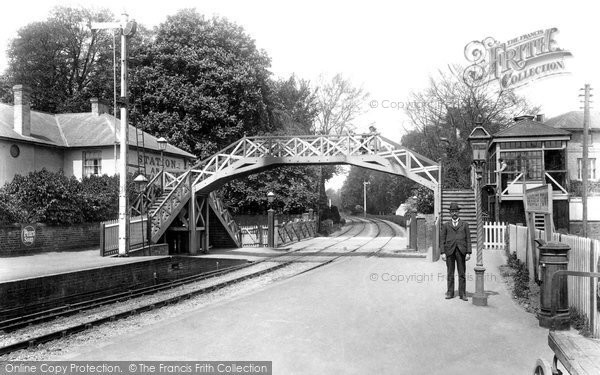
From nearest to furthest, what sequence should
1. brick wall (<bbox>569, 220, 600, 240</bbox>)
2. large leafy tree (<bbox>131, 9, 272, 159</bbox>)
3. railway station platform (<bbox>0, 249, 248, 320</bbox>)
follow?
railway station platform (<bbox>0, 249, 248, 320</bbox>) < brick wall (<bbox>569, 220, 600, 240</bbox>) < large leafy tree (<bbox>131, 9, 272, 159</bbox>)

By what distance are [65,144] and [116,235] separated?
38.0 ft

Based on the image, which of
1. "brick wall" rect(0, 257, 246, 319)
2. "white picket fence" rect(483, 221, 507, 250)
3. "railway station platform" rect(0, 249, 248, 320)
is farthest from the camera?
"white picket fence" rect(483, 221, 507, 250)

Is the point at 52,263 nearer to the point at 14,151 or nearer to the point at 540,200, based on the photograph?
the point at 14,151

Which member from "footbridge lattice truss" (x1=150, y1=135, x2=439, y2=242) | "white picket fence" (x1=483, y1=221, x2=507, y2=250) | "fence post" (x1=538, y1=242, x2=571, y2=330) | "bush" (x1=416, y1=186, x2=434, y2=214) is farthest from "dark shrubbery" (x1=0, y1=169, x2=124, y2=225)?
"bush" (x1=416, y1=186, x2=434, y2=214)

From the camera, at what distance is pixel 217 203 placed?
26.3 metres

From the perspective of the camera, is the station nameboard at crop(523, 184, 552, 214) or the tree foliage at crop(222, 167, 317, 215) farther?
the tree foliage at crop(222, 167, 317, 215)

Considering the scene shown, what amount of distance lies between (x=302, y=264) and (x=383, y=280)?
5.91 metres

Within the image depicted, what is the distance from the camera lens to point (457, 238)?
10789 millimetres

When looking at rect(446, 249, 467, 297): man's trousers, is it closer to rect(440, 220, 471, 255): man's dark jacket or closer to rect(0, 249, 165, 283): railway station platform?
rect(440, 220, 471, 255): man's dark jacket

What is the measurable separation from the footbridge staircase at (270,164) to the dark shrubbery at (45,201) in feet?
8.82

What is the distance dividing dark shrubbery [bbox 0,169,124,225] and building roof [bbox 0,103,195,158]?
5504 millimetres

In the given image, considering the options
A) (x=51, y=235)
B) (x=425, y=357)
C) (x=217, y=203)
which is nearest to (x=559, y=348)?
(x=425, y=357)

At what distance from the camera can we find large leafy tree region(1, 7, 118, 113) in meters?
38.6

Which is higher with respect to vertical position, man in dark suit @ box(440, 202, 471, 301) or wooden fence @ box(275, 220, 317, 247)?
man in dark suit @ box(440, 202, 471, 301)
